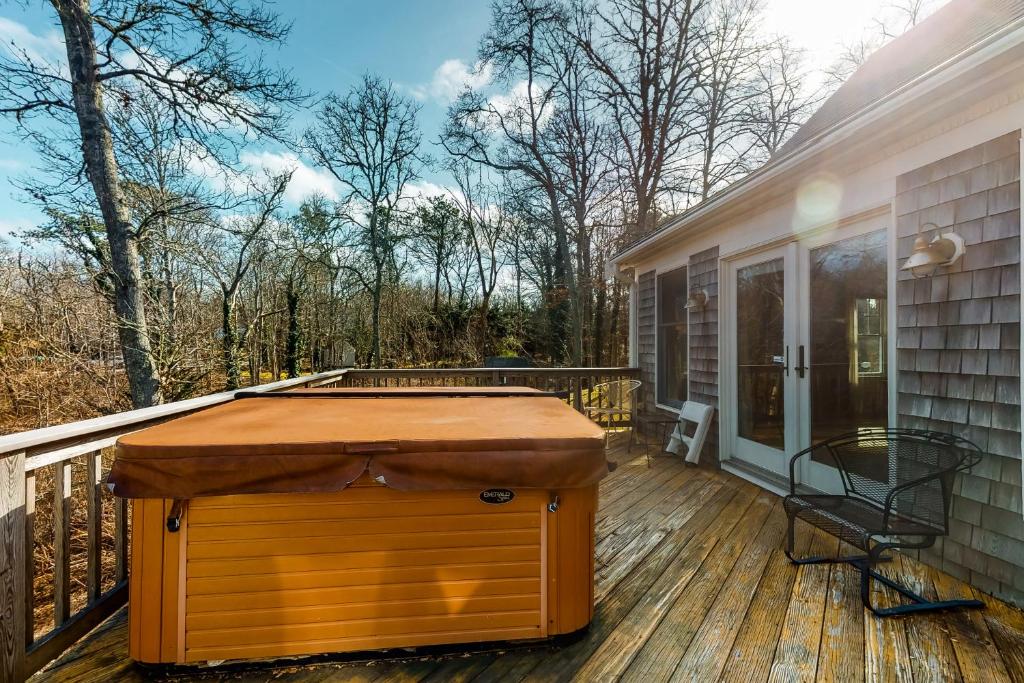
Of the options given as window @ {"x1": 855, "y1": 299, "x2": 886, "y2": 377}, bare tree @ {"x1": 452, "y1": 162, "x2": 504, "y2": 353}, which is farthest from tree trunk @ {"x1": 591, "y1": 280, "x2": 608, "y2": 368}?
window @ {"x1": 855, "y1": 299, "x2": 886, "y2": 377}

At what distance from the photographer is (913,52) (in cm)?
423

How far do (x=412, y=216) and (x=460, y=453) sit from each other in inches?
482

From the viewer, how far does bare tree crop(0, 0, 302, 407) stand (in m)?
5.53

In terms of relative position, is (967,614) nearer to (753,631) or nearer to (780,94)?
(753,631)

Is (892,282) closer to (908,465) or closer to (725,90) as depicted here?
(908,465)

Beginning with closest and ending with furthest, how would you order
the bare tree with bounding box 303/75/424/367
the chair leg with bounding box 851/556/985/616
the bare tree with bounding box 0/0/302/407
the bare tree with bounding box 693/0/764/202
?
the chair leg with bounding box 851/556/985/616, the bare tree with bounding box 0/0/302/407, the bare tree with bounding box 693/0/764/202, the bare tree with bounding box 303/75/424/367

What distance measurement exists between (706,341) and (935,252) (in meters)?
2.25

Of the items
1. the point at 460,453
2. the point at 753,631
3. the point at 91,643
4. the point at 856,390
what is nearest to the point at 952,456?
the point at 856,390

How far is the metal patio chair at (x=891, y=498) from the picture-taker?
195 centimetres

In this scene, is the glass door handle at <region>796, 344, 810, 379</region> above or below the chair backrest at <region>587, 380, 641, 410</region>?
above

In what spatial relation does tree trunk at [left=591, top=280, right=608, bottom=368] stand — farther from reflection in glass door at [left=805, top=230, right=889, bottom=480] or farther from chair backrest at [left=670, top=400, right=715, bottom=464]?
reflection in glass door at [left=805, top=230, right=889, bottom=480]

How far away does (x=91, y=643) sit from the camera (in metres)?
1.75

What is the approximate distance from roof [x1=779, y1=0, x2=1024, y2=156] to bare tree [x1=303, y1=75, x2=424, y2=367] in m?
9.62

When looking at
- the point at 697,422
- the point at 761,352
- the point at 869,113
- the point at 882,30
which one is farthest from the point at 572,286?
the point at 869,113
